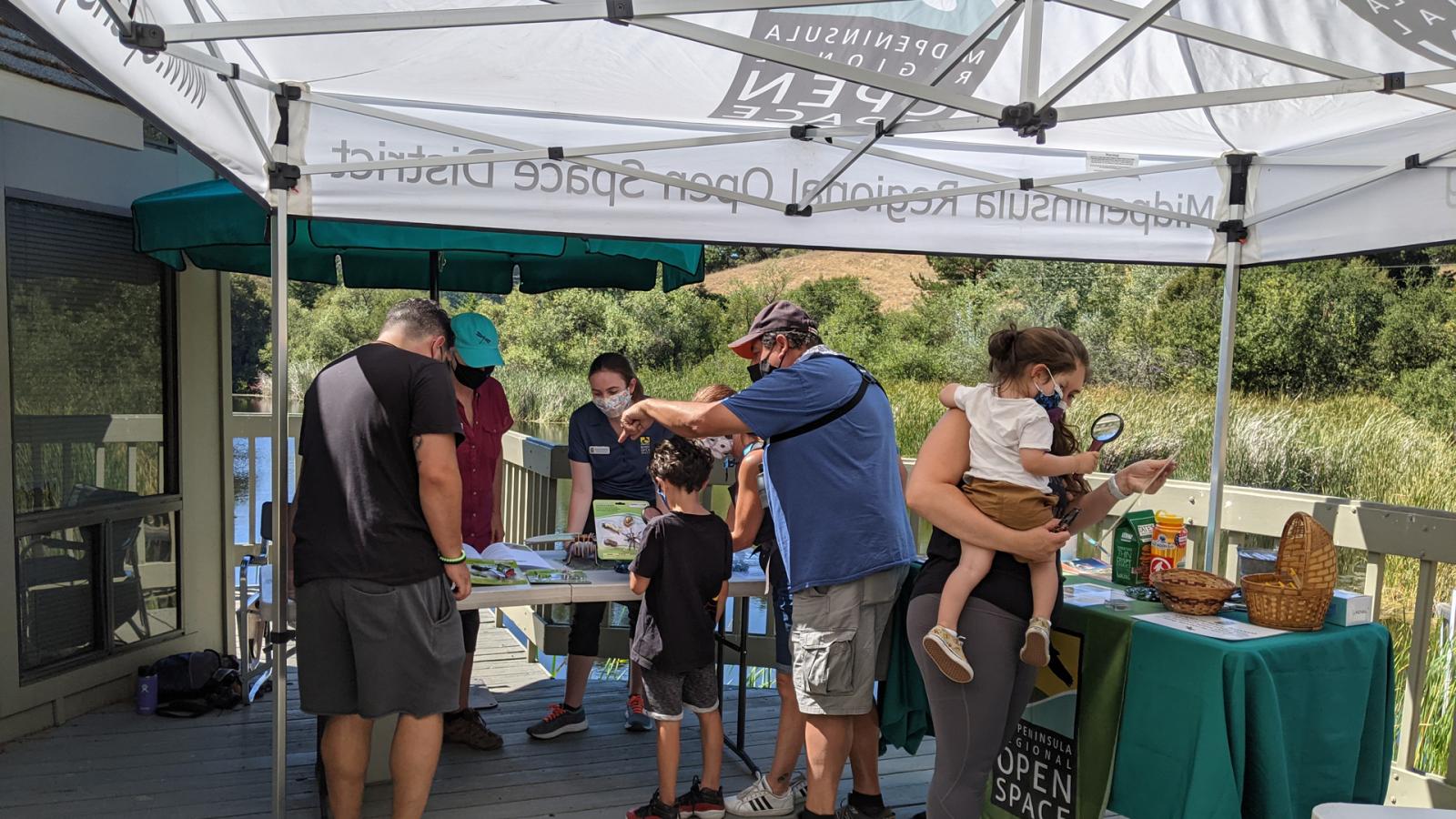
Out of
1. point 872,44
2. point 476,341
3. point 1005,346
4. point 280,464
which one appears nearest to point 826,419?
point 1005,346

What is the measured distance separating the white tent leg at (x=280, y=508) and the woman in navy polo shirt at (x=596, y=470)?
3.50 feet

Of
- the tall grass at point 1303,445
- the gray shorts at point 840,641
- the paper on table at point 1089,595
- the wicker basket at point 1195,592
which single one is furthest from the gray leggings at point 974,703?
the tall grass at point 1303,445

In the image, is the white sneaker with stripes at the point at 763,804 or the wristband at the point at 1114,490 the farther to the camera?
the white sneaker with stripes at the point at 763,804

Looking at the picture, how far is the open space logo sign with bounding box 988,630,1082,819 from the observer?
300cm

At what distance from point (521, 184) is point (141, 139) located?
218 cm

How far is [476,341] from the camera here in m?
3.76

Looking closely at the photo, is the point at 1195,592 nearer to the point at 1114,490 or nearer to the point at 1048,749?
the point at 1114,490

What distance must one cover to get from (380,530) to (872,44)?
1.95 metres

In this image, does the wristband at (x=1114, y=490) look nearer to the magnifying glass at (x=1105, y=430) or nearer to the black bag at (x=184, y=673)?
the magnifying glass at (x=1105, y=430)

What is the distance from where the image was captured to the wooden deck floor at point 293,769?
348 cm

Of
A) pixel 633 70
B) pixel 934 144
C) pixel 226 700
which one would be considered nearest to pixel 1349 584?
pixel 934 144

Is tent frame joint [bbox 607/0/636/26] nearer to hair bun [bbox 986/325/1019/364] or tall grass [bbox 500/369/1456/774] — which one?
hair bun [bbox 986/325/1019/364]

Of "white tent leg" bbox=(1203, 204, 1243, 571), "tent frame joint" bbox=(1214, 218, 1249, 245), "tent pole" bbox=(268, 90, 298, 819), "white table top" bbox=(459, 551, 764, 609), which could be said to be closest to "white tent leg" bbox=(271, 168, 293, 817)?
"tent pole" bbox=(268, 90, 298, 819)

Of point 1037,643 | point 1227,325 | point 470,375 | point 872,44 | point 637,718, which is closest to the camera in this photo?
point 1037,643
